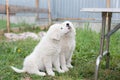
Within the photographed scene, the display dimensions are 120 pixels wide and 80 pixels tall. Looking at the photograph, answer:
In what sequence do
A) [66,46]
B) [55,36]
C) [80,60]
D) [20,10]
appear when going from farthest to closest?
[20,10] < [80,60] < [66,46] < [55,36]

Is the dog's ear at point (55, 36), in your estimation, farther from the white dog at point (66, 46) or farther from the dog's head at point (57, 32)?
the white dog at point (66, 46)

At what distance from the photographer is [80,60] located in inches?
186

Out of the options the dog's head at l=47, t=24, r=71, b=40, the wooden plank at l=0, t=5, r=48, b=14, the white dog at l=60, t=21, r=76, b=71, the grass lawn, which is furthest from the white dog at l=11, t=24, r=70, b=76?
the wooden plank at l=0, t=5, r=48, b=14

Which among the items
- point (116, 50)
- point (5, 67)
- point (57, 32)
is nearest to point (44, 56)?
point (57, 32)

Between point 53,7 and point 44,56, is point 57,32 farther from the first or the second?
point 53,7

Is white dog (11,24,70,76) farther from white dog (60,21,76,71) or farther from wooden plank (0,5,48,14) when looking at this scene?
wooden plank (0,5,48,14)

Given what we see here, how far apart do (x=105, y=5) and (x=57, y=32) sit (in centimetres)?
552

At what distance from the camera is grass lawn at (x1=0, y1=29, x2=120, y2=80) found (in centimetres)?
378

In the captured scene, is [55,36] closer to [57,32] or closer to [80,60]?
[57,32]

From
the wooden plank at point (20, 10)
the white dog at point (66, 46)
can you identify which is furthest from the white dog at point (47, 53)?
the wooden plank at point (20, 10)

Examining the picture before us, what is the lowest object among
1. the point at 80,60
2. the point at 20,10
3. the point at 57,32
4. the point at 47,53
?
the point at 80,60

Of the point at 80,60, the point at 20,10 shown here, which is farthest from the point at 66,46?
the point at 20,10

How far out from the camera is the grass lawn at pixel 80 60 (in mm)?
3779

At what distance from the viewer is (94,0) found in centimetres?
923
